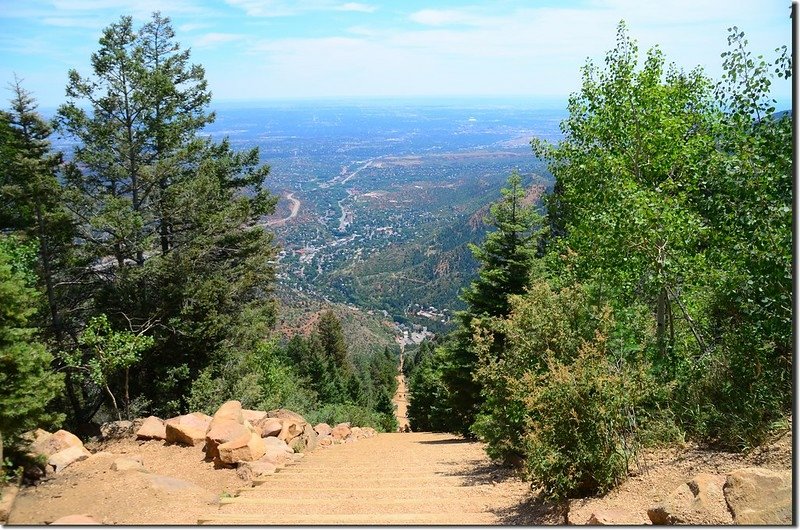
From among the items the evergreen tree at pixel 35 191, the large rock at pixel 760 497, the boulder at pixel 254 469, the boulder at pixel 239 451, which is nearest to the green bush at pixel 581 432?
the large rock at pixel 760 497

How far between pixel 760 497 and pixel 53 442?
9.44 m

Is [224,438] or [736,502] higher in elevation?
[736,502]

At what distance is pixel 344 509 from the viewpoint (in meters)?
5.44

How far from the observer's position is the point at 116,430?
11.5 metres

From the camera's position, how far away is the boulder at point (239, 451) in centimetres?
893

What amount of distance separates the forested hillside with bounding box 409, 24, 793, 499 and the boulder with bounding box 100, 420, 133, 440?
24.2 ft

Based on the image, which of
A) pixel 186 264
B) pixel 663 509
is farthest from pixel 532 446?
pixel 186 264

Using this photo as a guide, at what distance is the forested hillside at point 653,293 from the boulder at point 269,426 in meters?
4.54

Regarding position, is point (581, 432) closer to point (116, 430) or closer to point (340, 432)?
point (116, 430)

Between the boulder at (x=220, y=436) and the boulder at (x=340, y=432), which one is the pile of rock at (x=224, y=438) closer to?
Answer: the boulder at (x=220, y=436)

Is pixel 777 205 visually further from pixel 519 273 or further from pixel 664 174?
pixel 519 273

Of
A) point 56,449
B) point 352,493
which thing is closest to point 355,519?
point 352,493

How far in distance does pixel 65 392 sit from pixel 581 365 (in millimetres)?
15397

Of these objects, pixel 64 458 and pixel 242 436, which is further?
pixel 242 436
